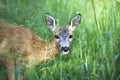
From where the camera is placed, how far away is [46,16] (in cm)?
364

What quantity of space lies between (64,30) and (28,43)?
21cm

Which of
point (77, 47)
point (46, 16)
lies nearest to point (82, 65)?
point (77, 47)

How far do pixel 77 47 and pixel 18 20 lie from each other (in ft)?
1.17

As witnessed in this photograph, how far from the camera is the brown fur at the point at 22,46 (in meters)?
3.62

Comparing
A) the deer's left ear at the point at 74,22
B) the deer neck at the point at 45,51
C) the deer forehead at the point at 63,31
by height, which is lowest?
the deer neck at the point at 45,51

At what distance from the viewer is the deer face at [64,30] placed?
11.9 feet

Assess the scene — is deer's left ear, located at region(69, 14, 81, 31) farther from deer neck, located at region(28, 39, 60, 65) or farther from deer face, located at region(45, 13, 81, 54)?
deer neck, located at region(28, 39, 60, 65)

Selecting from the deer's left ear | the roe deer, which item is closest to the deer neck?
the roe deer

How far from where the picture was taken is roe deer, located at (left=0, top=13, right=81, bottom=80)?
3623 millimetres

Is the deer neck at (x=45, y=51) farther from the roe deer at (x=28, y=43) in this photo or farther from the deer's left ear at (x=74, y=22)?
the deer's left ear at (x=74, y=22)

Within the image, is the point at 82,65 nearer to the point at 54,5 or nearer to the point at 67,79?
the point at 67,79

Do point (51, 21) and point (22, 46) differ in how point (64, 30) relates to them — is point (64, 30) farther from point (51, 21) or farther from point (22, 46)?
point (22, 46)

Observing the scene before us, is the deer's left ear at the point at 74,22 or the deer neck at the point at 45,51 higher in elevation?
the deer's left ear at the point at 74,22

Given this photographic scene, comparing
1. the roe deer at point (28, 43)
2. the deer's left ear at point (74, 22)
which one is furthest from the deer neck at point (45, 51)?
the deer's left ear at point (74, 22)
